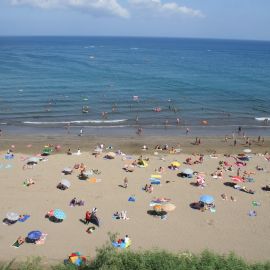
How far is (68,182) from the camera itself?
99.4 feet

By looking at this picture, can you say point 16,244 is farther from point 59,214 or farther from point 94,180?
point 94,180

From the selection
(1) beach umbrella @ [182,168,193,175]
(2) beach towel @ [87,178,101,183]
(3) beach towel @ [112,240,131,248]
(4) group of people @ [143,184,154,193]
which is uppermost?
(1) beach umbrella @ [182,168,193,175]

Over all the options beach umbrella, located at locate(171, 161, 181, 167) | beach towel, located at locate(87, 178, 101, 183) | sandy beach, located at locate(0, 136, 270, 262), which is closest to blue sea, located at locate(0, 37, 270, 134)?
sandy beach, located at locate(0, 136, 270, 262)

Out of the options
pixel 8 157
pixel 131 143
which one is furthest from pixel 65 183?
pixel 131 143

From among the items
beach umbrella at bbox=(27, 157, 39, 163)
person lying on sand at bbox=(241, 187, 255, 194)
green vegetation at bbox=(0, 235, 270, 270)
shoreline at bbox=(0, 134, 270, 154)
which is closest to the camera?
green vegetation at bbox=(0, 235, 270, 270)

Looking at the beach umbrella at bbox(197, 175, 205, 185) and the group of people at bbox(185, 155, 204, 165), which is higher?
the beach umbrella at bbox(197, 175, 205, 185)

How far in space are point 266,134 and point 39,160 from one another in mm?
28735

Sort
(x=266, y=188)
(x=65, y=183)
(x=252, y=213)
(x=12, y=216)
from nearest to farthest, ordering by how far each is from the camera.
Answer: (x=12, y=216) → (x=252, y=213) → (x=65, y=183) → (x=266, y=188)

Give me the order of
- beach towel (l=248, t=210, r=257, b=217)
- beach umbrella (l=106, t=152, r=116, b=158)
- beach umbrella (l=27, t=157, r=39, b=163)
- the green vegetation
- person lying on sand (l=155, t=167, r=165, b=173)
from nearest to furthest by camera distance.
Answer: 1. the green vegetation
2. beach towel (l=248, t=210, r=257, b=217)
3. person lying on sand (l=155, t=167, r=165, b=173)
4. beach umbrella (l=27, t=157, r=39, b=163)
5. beach umbrella (l=106, t=152, r=116, b=158)

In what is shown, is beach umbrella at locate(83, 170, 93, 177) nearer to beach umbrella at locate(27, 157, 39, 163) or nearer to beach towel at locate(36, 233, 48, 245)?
beach umbrella at locate(27, 157, 39, 163)

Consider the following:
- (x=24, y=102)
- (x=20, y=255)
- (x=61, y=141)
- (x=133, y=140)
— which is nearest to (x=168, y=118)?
(x=133, y=140)

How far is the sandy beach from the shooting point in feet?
77.2

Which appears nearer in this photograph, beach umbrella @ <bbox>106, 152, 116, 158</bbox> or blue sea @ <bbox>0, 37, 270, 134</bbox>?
beach umbrella @ <bbox>106, 152, 116, 158</bbox>

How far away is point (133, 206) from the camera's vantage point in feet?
91.9
